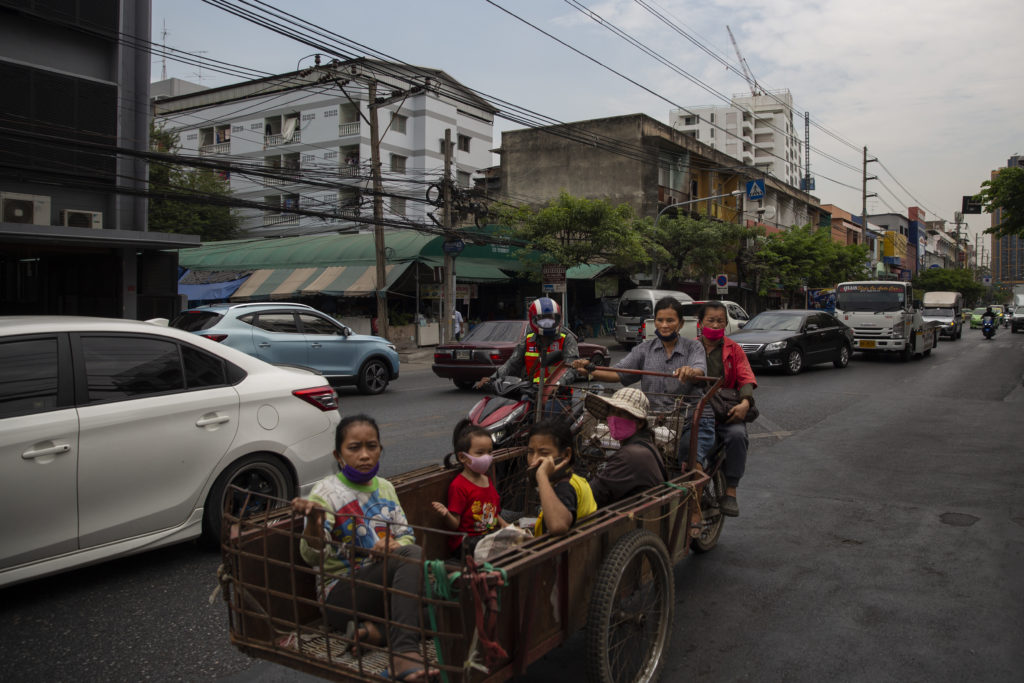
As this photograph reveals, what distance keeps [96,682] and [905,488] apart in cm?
652

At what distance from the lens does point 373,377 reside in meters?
13.8

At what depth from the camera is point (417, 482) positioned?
A: 3.51 meters

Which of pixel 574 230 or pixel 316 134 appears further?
pixel 316 134

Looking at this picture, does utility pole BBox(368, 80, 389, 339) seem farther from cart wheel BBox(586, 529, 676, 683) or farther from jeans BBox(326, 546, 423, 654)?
jeans BBox(326, 546, 423, 654)

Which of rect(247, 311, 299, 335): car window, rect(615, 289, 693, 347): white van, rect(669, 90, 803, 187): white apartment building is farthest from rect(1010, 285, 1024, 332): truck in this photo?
rect(669, 90, 803, 187): white apartment building

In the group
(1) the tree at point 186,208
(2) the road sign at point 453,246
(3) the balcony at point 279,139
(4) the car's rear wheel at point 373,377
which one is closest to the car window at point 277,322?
(4) the car's rear wheel at point 373,377

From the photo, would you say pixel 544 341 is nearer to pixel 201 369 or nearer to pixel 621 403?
pixel 621 403

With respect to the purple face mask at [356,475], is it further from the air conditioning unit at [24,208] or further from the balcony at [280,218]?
the balcony at [280,218]

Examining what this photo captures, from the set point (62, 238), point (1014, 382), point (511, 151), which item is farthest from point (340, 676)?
point (511, 151)

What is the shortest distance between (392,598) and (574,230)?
1007 inches

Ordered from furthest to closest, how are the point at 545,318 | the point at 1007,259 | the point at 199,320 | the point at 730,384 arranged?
the point at 1007,259
the point at 199,320
the point at 545,318
the point at 730,384

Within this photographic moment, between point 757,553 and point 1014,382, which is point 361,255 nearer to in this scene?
point 1014,382

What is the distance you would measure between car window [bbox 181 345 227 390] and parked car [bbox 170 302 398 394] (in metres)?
6.67

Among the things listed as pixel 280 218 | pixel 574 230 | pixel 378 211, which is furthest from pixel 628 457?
pixel 280 218
